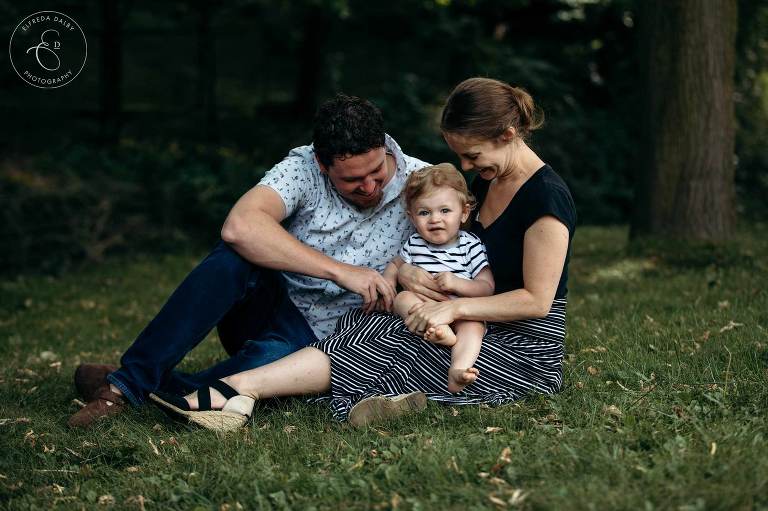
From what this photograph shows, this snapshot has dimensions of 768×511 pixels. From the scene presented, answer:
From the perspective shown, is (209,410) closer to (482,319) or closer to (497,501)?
(482,319)

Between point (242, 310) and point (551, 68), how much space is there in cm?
1040

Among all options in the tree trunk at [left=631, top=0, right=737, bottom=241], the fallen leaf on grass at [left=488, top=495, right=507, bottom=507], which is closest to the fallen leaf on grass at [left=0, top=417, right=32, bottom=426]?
the fallen leaf on grass at [left=488, top=495, right=507, bottom=507]

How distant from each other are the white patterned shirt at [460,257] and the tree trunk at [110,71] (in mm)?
9561

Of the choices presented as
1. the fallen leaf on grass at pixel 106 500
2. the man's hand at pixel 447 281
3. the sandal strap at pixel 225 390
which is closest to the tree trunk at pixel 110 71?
the sandal strap at pixel 225 390

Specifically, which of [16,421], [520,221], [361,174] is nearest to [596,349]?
[520,221]

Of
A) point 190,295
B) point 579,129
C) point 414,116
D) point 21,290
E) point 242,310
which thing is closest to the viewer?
point 190,295

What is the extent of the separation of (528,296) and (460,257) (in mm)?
401

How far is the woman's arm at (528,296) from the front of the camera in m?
3.82

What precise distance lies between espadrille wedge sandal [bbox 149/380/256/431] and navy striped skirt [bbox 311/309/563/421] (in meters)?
0.38

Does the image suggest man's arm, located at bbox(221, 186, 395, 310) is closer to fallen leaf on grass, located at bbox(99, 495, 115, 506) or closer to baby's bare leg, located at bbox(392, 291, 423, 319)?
baby's bare leg, located at bbox(392, 291, 423, 319)

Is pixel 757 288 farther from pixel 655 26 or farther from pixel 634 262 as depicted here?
pixel 655 26

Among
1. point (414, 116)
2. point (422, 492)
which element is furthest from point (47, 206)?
point (422, 492)

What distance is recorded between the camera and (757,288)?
618 cm

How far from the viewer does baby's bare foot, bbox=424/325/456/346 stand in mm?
3906
